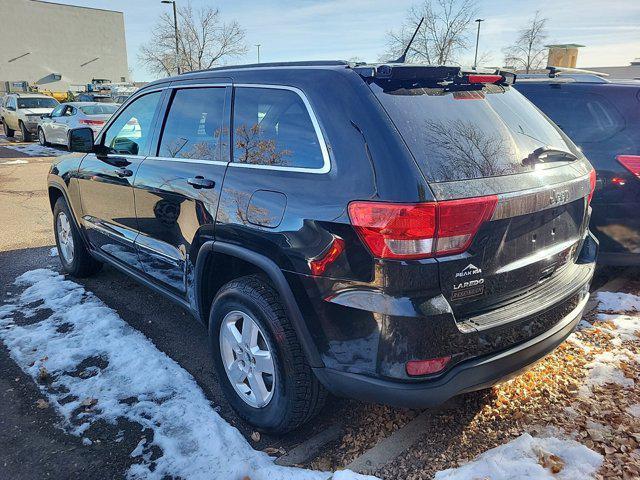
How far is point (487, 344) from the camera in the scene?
2156mm

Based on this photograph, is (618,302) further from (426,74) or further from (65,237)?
(65,237)

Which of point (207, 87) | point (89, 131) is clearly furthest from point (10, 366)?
point (207, 87)

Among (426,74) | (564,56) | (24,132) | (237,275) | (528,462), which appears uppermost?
(564,56)

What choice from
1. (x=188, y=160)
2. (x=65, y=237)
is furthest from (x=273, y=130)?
(x=65, y=237)

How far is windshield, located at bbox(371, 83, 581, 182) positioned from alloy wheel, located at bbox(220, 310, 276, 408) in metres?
1.22

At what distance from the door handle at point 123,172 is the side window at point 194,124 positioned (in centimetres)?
41

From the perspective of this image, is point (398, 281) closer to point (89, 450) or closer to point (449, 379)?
point (449, 379)

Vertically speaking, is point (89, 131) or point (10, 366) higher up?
point (89, 131)

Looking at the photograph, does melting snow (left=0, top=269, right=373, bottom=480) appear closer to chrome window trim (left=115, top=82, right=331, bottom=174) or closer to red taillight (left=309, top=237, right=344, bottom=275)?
red taillight (left=309, top=237, right=344, bottom=275)

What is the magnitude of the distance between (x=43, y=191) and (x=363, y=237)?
9.89 m

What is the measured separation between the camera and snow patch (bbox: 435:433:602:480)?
2242mm

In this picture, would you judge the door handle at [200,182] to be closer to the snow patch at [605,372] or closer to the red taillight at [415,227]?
the red taillight at [415,227]

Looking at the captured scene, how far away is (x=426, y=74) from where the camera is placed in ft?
7.70

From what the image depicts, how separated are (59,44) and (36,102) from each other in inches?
1549
